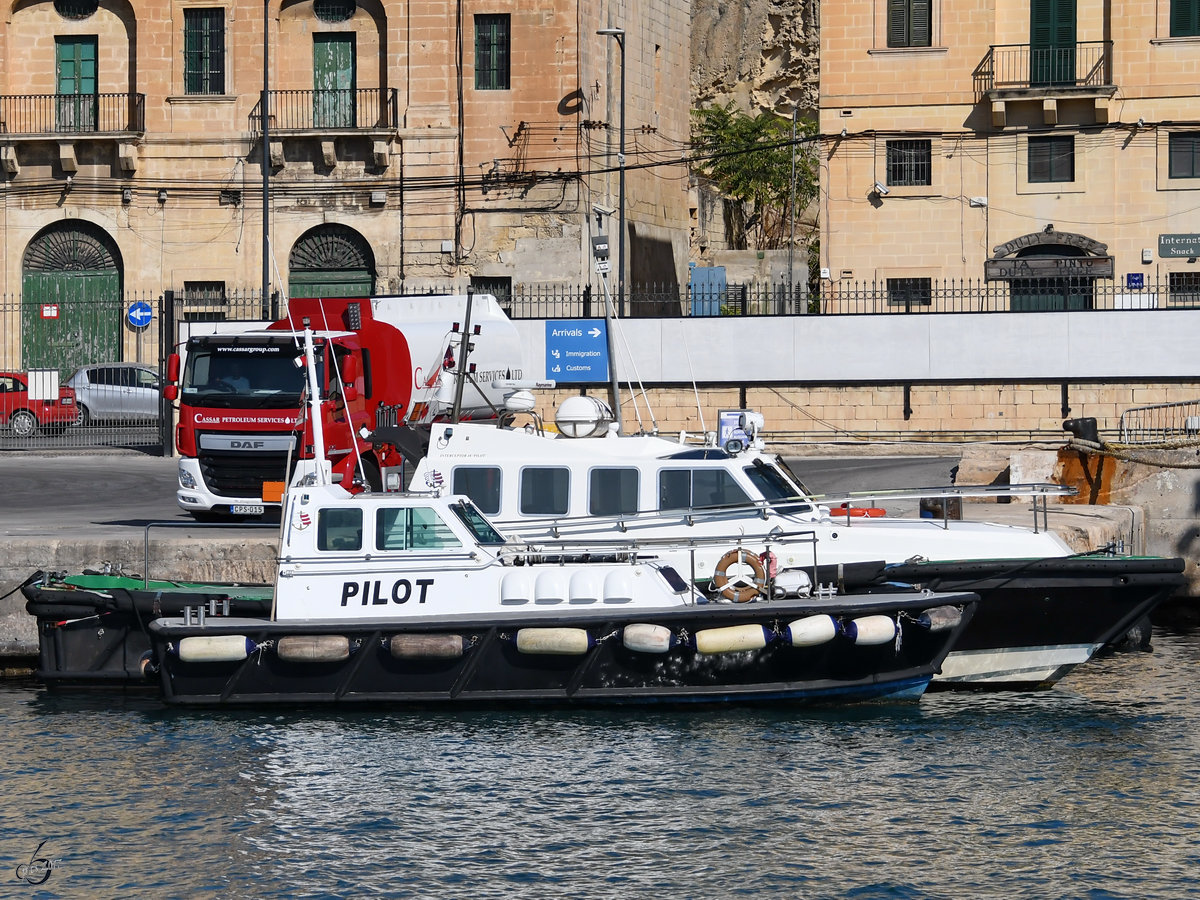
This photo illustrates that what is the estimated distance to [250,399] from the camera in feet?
68.0

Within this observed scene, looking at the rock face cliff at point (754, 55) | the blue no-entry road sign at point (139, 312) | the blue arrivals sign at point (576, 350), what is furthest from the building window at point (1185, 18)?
the rock face cliff at point (754, 55)

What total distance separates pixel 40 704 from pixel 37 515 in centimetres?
613

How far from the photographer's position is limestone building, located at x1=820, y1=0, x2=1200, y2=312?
129 feet

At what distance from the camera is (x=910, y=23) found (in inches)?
1569

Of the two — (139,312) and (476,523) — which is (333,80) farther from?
(476,523)

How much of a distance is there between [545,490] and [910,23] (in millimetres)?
26948

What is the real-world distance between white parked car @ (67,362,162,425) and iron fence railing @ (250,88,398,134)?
329 inches

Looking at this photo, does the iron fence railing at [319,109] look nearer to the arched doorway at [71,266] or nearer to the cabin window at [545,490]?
the arched doorway at [71,266]

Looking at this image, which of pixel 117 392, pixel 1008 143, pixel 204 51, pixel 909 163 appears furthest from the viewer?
pixel 204 51

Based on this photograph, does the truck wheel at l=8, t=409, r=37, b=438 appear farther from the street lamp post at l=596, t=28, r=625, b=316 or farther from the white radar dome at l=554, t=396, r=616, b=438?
the white radar dome at l=554, t=396, r=616, b=438

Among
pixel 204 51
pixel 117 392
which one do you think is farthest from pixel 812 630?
pixel 204 51

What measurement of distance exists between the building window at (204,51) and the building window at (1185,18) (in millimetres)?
22127

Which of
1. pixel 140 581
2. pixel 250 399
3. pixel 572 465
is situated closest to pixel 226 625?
pixel 140 581

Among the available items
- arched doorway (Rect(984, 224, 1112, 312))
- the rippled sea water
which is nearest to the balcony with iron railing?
Result: arched doorway (Rect(984, 224, 1112, 312))
